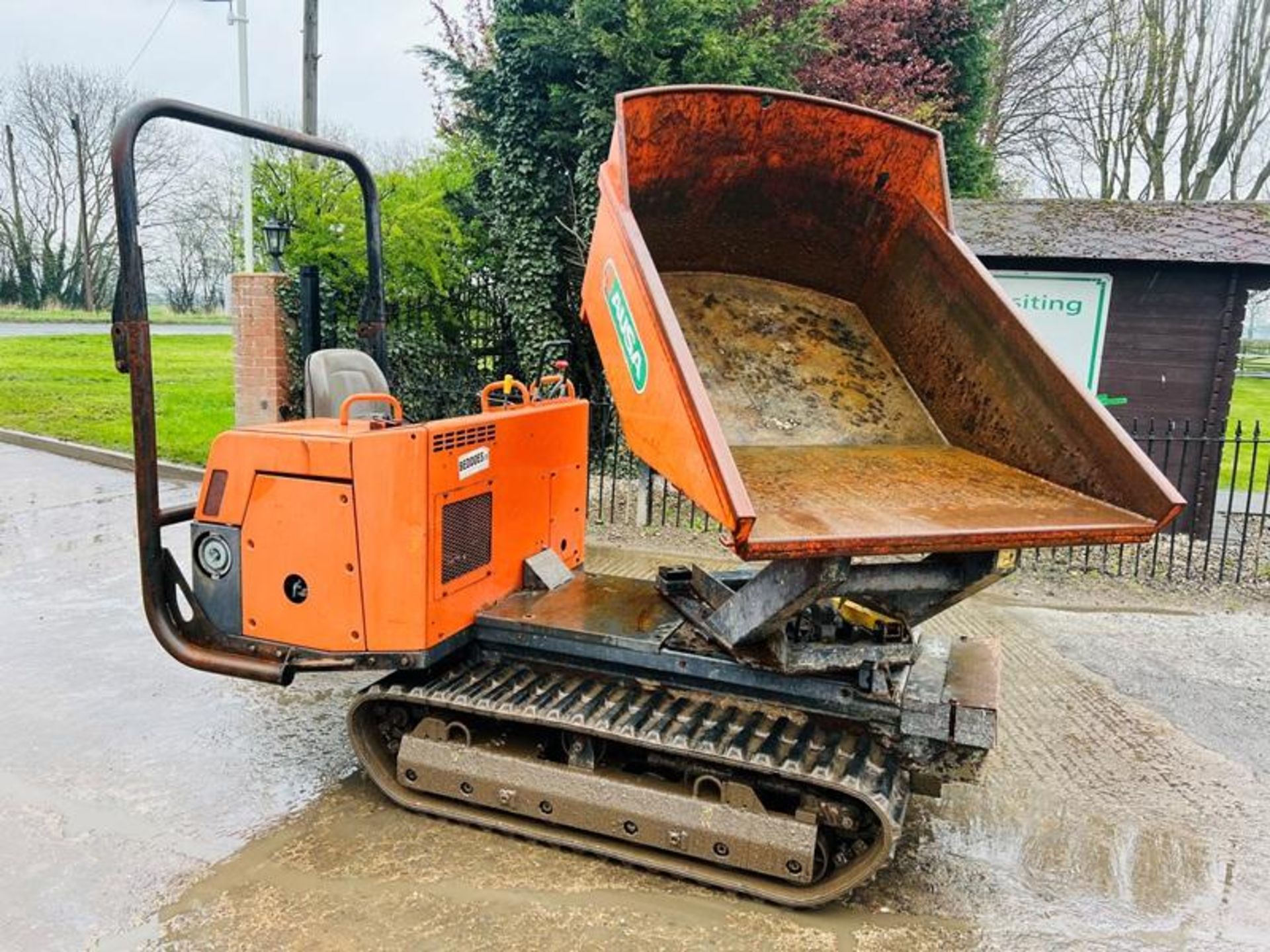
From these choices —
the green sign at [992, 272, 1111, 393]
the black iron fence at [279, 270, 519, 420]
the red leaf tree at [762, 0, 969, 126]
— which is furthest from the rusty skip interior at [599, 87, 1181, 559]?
the red leaf tree at [762, 0, 969, 126]

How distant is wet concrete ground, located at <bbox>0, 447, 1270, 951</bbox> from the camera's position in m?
2.92

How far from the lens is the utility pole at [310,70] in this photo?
15.8 m

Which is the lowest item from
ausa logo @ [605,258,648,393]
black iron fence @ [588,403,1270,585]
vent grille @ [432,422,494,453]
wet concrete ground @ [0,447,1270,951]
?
wet concrete ground @ [0,447,1270,951]

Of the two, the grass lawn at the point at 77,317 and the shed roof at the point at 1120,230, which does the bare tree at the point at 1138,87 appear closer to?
the shed roof at the point at 1120,230

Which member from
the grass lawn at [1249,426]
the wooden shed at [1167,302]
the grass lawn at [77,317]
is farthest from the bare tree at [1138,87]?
the grass lawn at [77,317]

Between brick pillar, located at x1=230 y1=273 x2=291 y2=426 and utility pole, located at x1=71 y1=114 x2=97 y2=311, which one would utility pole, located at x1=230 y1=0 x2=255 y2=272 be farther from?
utility pole, located at x1=71 y1=114 x2=97 y2=311

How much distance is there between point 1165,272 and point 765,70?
4.22 metres

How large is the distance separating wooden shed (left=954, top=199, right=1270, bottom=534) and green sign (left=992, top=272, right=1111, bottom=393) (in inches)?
2.0

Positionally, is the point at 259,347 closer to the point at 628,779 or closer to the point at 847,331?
the point at 847,331

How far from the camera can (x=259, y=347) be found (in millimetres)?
9703

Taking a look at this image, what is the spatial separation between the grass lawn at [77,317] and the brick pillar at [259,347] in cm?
2243

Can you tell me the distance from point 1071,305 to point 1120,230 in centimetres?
90

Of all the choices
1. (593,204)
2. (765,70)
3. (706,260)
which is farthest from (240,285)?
(706,260)

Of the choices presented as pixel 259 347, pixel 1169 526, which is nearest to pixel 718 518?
pixel 1169 526
